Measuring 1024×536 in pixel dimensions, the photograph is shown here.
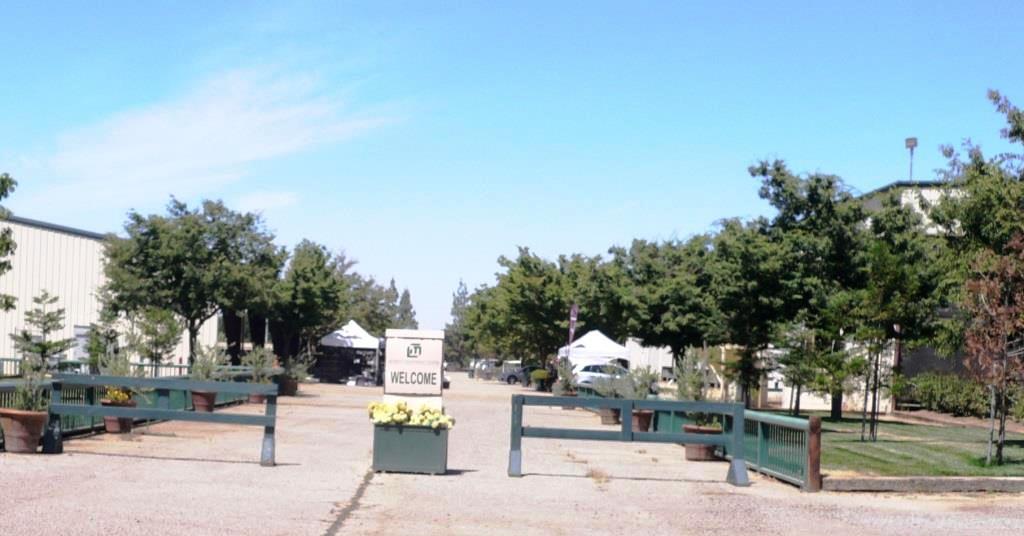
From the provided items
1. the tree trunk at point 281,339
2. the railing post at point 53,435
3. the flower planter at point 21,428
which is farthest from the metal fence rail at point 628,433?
the tree trunk at point 281,339

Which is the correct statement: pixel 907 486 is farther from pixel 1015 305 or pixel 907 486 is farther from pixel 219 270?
pixel 219 270

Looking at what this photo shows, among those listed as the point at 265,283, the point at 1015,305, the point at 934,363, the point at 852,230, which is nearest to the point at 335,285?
the point at 265,283

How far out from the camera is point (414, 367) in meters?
15.6

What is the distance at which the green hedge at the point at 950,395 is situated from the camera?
30094 mm

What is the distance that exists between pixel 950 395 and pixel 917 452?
1301 cm

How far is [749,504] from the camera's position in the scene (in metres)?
13.6

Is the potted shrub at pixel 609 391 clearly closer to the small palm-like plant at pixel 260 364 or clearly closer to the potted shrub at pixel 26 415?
the small palm-like plant at pixel 260 364

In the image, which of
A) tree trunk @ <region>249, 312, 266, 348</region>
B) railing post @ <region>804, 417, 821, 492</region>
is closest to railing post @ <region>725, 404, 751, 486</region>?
railing post @ <region>804, 417, 821, 492</region>

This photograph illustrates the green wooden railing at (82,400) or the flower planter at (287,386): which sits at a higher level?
the green wooden railing at (82,400)

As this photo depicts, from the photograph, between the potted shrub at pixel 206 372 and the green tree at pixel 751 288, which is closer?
the potted shrub at pixel 206 372

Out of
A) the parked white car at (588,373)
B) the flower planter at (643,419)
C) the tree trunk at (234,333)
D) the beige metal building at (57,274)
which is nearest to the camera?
the flower planter at (643,419)

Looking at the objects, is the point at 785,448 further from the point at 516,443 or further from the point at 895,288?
the point at 895,288

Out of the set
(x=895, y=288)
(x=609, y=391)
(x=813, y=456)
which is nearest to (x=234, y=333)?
(x=609, y=391)

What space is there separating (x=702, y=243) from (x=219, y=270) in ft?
54.0
